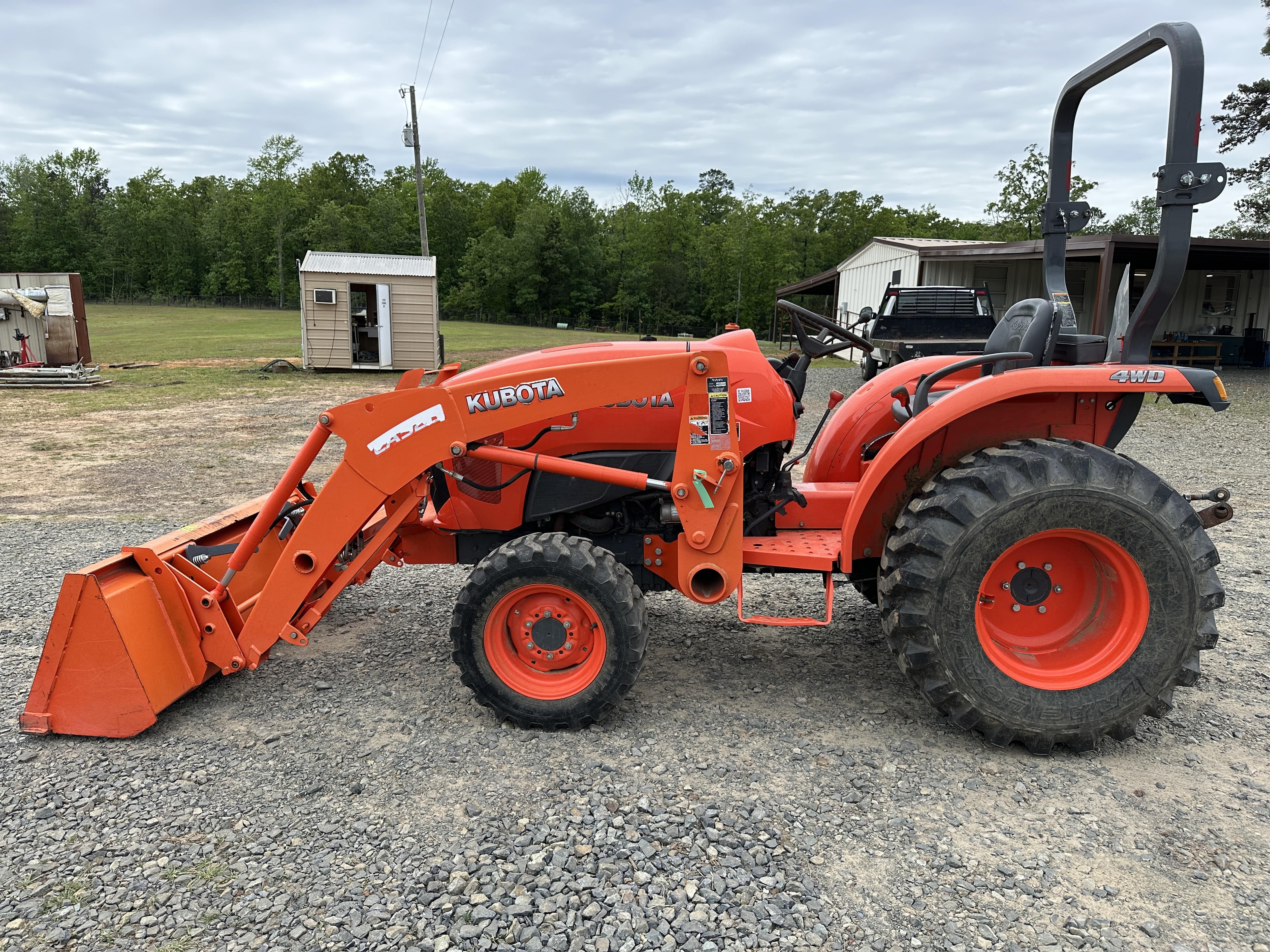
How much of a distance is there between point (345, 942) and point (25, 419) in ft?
44.4

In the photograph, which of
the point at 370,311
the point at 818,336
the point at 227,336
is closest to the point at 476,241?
the point at 227,336

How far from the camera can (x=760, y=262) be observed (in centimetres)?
5794

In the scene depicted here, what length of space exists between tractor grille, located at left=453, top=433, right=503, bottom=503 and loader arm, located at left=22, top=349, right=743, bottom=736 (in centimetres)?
29

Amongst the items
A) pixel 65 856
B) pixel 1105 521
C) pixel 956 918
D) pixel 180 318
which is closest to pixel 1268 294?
pixel 1105 521

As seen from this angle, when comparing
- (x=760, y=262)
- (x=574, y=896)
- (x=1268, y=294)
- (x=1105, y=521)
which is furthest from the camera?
(x=760, y=262)

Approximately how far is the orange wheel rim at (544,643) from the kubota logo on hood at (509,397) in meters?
0.73

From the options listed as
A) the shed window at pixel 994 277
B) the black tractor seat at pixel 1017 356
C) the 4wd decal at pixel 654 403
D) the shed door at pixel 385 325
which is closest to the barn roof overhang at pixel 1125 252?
the shed window at pixel 994 277

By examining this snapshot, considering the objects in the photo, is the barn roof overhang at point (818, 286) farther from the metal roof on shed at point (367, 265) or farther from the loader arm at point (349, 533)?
the loader arm at point (349, 533)

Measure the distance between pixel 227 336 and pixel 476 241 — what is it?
34540 mm

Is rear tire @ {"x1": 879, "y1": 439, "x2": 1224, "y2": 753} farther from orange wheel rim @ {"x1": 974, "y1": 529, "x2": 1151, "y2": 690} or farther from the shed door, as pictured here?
the shed door

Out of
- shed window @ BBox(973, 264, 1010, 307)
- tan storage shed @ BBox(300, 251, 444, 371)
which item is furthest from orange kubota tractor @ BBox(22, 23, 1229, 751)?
shed window @ BBox(973, 264, 1010, 307)

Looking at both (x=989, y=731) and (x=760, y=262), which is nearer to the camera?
(x=989, y=731)

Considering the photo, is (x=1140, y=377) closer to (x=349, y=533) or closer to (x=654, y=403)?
(x=654, y=403)

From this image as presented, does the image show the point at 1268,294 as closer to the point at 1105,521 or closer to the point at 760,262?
the point at 1105,521
